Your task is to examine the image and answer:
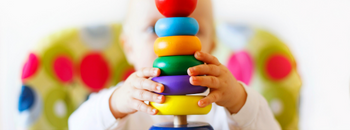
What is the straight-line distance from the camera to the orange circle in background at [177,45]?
1.53 feet

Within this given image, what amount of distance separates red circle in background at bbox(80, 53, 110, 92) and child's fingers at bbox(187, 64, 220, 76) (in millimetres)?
560

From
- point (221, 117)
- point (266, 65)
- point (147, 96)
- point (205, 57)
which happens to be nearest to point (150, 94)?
point (147, 96)

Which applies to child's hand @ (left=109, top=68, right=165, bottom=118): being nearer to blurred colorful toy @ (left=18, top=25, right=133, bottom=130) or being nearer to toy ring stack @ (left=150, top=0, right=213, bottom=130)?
toy ring stack @ (left=150, top=0, right=213, bottom=130)

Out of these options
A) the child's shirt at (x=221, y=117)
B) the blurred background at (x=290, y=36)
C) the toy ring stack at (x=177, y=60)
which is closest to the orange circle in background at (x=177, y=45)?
the toy ring stack at (x=177, y=60)

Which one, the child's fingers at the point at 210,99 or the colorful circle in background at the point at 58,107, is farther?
the colorful circle in background at the point at 58,107

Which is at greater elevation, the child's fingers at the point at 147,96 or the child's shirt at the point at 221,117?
the child's fingers at the point at 147,96

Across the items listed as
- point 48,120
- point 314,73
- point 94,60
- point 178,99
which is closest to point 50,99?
point 48,120

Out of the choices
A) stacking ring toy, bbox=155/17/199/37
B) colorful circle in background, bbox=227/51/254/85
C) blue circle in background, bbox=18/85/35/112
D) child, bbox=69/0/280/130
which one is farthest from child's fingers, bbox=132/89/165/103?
colorful circle in background, bbox=227/51/254/85

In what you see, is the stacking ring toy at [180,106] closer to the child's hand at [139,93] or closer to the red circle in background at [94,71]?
the child's hand at [139,93]

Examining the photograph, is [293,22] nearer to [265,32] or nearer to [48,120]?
[265,32]

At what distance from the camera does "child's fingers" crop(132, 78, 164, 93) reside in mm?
460

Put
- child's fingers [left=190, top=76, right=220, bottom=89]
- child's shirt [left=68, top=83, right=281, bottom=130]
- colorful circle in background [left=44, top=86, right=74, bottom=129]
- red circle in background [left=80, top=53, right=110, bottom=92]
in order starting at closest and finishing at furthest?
child's fingers [left=190, top=76, right=220, bottom=89]
child's shirt [left=68, top=83, right=281, bottom=130]
colorful circle in background [left=44, top=86, right=74, bottom=129]
red circle in background [left=80, top=53, right=110, bottom=92]

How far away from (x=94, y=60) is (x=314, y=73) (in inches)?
29.1

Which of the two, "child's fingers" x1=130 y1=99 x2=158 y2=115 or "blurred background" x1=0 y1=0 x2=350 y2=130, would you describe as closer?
"child's fingers" x1=130 y1=99 x2=158 y2=115
